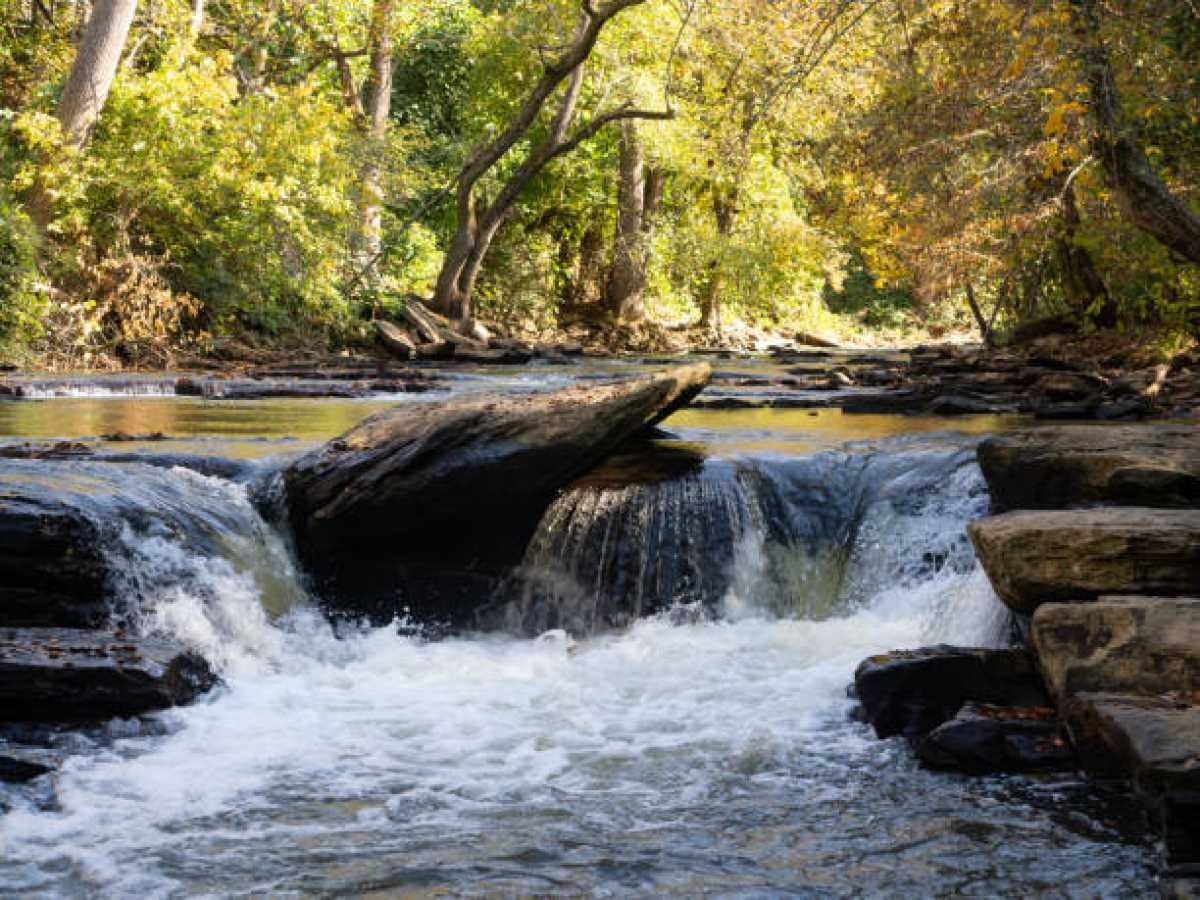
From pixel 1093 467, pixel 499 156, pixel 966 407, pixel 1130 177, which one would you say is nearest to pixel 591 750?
pixel 1093 467

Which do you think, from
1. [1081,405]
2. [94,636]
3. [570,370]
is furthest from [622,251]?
[94,636]

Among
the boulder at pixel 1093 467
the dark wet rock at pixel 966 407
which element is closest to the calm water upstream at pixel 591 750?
the boulder at pixel 1093 467

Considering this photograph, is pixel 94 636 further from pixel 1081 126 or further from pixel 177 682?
pixel 1081 126

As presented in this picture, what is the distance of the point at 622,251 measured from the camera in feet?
99.0

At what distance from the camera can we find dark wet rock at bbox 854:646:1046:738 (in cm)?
562

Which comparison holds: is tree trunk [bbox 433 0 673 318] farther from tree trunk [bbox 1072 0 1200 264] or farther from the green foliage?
tree trunk [bbox 1072 0 1200 264]

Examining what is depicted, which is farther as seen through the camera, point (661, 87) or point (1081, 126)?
point (661, 87)

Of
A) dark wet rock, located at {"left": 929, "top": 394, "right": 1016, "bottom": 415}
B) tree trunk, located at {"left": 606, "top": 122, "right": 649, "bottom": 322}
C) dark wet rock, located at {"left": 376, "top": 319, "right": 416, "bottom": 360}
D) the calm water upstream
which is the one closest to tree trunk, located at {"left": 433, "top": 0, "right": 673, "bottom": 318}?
dark wet rock, located at {"left": 376, "top": 319, "right": 416, "bottom": 360}

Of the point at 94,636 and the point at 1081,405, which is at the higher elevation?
the point at 1081,405

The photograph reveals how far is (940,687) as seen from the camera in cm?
566

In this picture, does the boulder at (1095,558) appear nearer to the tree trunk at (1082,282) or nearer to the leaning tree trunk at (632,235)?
the tree trunk at (1082,282)

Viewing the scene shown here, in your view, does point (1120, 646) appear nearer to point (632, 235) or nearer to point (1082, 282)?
point (1082, 282)

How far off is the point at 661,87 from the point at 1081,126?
16.2 m

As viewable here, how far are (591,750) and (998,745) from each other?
5.35 ft
